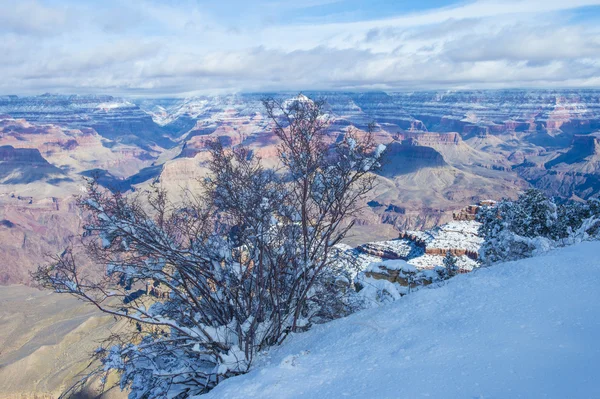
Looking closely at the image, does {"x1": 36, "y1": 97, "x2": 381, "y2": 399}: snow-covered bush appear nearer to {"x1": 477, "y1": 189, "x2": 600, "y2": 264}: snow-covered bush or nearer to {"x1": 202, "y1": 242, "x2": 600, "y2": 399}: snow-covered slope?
{"x1": 202, "y1": 242, "x2": 600, "y2": 399}: snow-covered slope

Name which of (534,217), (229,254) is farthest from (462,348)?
(534,217)

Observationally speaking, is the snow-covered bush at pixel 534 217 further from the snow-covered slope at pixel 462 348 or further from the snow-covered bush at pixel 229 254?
the snow-covered bush at pixel 229 254

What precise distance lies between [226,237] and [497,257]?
11467mm

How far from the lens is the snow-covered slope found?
504 cm

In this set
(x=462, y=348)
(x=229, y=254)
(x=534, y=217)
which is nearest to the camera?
(x=462, y=348)

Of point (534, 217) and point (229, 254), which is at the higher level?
point (229, 254)

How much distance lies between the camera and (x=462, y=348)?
19.9 feet

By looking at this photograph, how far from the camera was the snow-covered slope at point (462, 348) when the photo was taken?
5039 mm

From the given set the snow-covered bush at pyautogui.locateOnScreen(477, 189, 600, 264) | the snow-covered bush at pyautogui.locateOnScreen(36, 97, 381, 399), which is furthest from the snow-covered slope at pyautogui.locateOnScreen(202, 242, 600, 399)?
the snow-covered bush at pyautogui.locateOnScreen(477, 189, 600, 264)

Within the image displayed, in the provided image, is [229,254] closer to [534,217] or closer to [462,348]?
[462,348]

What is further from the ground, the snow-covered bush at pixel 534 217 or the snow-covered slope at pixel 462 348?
the snow-covered slope at pixel 462 348

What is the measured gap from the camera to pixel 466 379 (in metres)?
5.17

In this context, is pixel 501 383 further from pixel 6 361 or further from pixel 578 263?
pixel 6 361

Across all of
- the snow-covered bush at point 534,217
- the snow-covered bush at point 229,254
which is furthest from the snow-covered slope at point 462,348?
the snow-covered bush at point 534,217
